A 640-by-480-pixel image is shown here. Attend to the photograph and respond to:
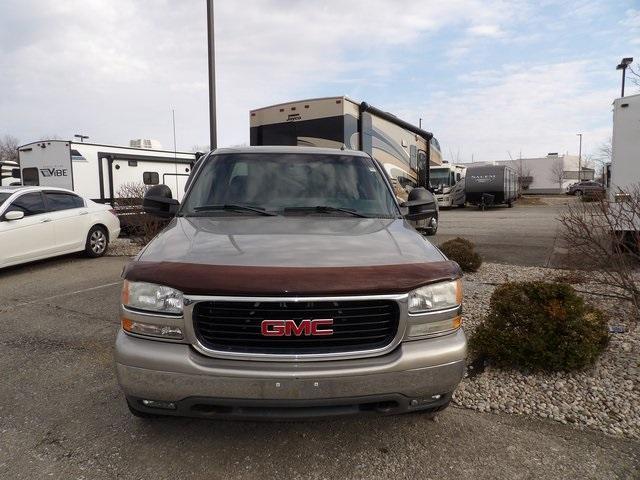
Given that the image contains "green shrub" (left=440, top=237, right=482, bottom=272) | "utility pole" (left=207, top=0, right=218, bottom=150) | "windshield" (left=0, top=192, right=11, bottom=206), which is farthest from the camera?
"utility pole" (left=207, top=0, right=218, bottom=150)

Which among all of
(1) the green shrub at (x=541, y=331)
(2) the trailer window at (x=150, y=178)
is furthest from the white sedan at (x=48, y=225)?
(1) the green shrub at (x=541, y=331)

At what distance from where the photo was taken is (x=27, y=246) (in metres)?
8.38

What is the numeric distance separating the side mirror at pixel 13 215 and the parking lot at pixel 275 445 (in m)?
5.35

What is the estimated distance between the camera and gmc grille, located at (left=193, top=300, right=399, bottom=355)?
89.9 inches

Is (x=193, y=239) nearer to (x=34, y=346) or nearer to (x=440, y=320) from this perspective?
(x=440, y=320)

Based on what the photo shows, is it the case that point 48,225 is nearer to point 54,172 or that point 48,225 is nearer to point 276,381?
point 54,172

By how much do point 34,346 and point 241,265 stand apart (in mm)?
3452

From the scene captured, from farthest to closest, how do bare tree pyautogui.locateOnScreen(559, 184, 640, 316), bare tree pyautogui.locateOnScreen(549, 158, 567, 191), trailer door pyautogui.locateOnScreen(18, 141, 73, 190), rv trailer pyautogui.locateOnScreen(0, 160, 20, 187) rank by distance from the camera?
bare tree pyautogui.locateOnScreen(549, 158, 567, 191), rv trailer pyautogui.locateOnScreen(0, 160, 20, 187), trailer door pyautogui.locateOnScreen(18, 141, 73, 190), bare tree pyautogui.locateOnScreen(559, 184, 640, 316)

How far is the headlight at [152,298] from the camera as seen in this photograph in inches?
91.4

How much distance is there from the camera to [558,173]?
201ft

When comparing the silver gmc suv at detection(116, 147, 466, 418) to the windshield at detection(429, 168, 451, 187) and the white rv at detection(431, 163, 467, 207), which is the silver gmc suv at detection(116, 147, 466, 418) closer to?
the white rv at detection(431, 163, 467, 207)

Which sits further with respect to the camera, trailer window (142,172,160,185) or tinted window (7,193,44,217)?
trailer window (142,172,160,185)

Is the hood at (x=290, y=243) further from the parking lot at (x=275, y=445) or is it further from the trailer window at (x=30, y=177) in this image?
the trailer window at (x=30, y=177)

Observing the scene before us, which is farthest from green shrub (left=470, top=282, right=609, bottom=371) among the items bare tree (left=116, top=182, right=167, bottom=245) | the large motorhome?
bare tree (left=116, top=182, right=167, bottom=245)
